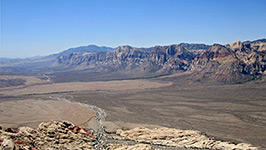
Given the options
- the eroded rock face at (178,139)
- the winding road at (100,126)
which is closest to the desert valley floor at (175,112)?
the winding road at (100,126)

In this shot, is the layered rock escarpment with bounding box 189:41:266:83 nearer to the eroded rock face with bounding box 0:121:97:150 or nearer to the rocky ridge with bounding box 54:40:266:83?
the rocky ridge with bounding box 54:40:266:83

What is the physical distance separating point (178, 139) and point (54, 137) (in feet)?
60.1

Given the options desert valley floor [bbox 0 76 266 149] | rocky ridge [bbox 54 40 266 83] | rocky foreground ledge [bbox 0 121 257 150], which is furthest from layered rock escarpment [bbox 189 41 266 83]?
rocky foreground ledge [bbox 0 121 257 150]

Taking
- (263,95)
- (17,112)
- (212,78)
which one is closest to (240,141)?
(263,95)

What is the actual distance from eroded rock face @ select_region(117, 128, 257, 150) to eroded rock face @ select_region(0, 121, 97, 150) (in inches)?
313

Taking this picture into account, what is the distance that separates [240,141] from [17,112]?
52.7 m

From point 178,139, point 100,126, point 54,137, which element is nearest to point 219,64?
point 100,126

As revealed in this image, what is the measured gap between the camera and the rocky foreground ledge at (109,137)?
90.3 feet

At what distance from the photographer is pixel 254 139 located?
1401 inches

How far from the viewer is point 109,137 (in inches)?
1501

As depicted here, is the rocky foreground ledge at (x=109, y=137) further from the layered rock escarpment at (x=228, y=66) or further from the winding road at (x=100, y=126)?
the layered rock escarpment at (x=228, y=66)

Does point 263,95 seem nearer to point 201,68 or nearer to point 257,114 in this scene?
point 257,114

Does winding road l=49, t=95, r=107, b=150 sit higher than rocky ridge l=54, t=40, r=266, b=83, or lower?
lower

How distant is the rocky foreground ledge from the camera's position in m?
27.5
